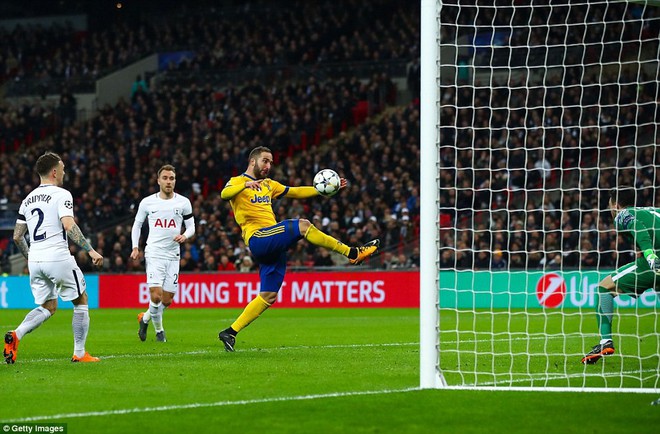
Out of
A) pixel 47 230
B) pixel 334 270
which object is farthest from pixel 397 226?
pixel 47 230

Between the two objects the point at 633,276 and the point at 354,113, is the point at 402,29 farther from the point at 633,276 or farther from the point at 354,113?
the point at 633,276

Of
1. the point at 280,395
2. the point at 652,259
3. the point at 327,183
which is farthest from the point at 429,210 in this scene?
the point at 327,183

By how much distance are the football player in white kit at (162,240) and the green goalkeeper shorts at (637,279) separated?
5851 millimetres

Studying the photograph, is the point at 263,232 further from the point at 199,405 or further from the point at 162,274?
the point at 199,405

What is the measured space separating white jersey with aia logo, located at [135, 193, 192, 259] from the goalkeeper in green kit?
19.5 ft

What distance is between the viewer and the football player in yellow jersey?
11.1m

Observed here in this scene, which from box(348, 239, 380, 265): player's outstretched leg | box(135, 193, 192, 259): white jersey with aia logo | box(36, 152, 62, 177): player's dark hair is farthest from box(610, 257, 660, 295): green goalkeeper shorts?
box(135, 193, 192, 259): white jersey with aia logo

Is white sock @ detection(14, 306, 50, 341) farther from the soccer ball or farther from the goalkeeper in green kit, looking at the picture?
the goalkeeper in green kit

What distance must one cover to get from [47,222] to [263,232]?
7.70ft

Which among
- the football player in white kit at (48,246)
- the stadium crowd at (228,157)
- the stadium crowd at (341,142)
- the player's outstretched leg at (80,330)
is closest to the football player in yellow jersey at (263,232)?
the player's outstretched leg at (80,330)

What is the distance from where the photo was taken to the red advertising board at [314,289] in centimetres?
2425

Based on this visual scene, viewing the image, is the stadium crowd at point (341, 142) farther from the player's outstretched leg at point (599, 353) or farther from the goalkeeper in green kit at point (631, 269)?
the player's outstretched leg at point (599, 353)

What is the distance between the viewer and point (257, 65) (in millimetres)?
35406

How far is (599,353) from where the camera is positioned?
397 inches
